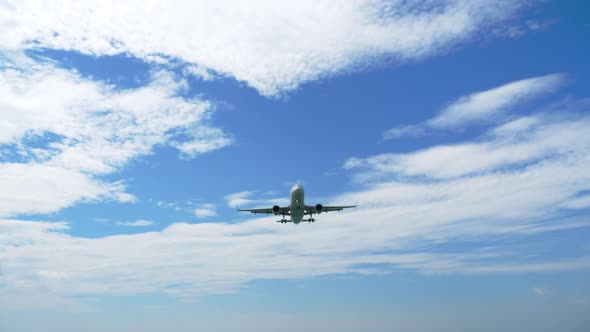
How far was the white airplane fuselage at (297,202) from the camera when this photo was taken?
8363cm

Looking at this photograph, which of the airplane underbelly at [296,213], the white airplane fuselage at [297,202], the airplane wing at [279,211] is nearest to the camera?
the white airplane fuselage at [297,202]

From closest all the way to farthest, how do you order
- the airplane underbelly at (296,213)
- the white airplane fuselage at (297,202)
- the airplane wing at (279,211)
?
1. the white airplane fuselage at (297,202)
2. the airplane underbelly at (296,213)
3. the airplane wing at (279,211)

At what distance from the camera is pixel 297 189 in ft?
274

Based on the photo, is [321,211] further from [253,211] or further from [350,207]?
[253,211]

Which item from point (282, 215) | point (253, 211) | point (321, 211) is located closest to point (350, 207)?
point (321, 211)

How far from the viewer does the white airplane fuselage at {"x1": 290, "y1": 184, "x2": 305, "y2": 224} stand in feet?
274

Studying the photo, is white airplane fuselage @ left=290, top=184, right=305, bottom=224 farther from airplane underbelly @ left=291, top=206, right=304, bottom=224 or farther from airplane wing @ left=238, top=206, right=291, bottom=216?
airplane wing @ left=238, top=206, right=291, bottom=216

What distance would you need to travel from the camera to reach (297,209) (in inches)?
3438

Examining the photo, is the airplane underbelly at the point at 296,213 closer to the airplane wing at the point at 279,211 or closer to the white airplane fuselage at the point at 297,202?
the white airplane fuselage at the point at 297,202

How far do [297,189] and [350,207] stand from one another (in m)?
20.1

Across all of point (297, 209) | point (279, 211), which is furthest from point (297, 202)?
point (279, 211)

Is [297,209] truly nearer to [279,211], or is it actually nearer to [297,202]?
[297,202]

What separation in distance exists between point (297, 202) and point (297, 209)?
282cm

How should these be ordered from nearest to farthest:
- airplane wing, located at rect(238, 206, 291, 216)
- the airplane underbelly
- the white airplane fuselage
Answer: the white airplane fuselage < the airplane underbelly < airplane wing, located at rect(238, 206, 291, 216)
